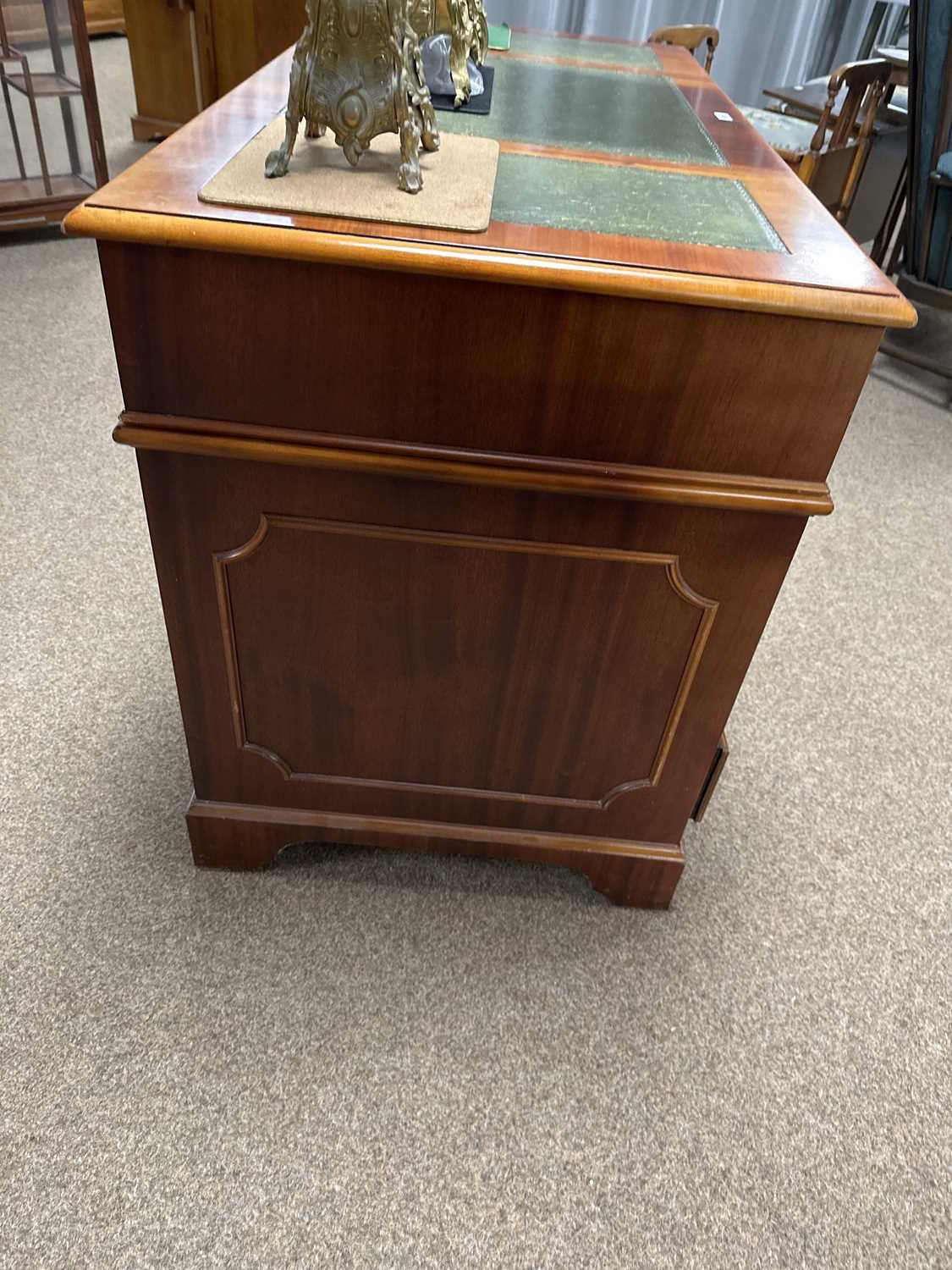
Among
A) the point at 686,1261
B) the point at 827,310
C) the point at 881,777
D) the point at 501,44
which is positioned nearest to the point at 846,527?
the point at 881,777

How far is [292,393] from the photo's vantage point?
2.50 feet

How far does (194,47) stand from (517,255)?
121 inches

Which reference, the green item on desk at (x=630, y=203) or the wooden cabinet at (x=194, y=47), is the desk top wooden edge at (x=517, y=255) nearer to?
the green item on desk at (x=630, y=203)

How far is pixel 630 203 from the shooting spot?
0.85 meters

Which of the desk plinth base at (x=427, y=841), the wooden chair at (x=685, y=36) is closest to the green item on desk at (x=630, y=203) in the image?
the desk plinth base at (x=427, y=841)

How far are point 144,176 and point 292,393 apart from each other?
0.22m

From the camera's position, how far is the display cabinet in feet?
8.11

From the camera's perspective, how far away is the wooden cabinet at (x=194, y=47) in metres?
2.91

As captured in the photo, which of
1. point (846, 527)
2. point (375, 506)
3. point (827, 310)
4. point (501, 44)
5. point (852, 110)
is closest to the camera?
point (827, 310)

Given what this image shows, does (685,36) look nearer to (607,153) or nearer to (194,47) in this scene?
(607,153)

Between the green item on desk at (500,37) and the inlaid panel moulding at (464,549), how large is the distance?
1081 mm

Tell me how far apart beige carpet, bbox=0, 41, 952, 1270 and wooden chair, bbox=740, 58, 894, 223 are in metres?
1.74

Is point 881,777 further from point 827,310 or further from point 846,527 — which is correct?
point 827,310

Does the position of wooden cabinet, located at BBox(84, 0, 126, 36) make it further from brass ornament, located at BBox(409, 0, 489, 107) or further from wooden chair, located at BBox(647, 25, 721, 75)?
brass ornament, located at BBox(409, 0, 489, 107)
